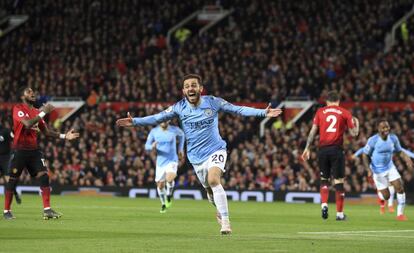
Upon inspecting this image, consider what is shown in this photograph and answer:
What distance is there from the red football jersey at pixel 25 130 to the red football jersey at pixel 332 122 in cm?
601

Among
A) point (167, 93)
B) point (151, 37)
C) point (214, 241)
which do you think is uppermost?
point (151, 37)

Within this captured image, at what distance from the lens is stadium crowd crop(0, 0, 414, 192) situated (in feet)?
123

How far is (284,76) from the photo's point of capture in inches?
1644

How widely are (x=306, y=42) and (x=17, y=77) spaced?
14.2 meters

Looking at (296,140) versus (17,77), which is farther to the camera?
(17,77)

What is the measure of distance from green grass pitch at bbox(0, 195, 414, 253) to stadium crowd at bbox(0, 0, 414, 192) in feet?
44.0

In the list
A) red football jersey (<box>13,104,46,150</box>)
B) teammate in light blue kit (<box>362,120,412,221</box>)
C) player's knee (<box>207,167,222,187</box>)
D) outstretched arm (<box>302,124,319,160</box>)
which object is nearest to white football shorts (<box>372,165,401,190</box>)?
teammate in light blue kit (<box>362,120,412,221</box>)

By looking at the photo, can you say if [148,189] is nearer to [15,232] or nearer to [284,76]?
[284,76]

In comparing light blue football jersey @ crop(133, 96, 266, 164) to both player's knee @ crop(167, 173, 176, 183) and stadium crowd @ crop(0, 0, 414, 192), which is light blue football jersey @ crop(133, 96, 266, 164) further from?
stadium crowd @ crop(0, 0, 414, 192)

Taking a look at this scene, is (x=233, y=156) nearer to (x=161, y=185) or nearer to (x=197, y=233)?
(x=161, y=185)

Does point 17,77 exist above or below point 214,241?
above

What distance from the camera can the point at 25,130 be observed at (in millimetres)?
20688

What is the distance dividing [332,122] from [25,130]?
6549mm

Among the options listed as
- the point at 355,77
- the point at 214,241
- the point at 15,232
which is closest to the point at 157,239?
the point at 214,241
